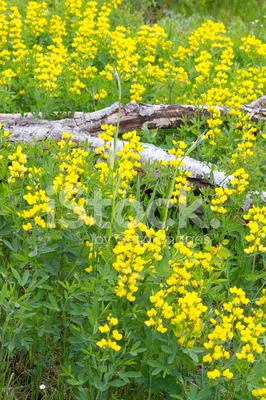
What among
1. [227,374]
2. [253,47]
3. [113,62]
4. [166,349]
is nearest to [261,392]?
[227,374]

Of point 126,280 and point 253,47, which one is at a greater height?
point 126,280

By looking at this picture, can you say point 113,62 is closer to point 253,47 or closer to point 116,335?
point 253,47

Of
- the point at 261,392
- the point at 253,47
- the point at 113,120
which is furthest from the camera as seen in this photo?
the point at 253,47

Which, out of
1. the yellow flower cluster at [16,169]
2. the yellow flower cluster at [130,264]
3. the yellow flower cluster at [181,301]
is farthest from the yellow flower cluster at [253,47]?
the yellow flower cluster at [130,264]

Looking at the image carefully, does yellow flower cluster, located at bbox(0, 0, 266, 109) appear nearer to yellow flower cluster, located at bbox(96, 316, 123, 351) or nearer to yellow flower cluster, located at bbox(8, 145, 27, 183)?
yellow flower cluster, located at bbox(8, 145, 27, 183)

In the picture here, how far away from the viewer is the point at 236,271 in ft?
11.8

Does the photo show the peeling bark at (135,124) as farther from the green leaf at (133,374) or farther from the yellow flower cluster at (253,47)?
the green leaf at (133,374)

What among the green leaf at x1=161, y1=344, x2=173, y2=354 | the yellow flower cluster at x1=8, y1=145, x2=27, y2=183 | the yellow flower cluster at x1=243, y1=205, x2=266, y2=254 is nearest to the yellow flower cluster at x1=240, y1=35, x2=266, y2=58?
the yellow flower cluster at x1=243, y1=205, x2=266, y2=254

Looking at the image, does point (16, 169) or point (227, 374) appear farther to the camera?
point (16, 169)

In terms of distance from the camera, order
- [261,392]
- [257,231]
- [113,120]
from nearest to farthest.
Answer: [261,392] → [257,231] → [113,120]

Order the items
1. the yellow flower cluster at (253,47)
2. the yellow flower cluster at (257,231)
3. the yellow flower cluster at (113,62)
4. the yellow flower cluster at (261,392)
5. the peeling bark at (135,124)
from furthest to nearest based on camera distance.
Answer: the yellow flower cluster at (253,47)
the yellow flower cluster at (113,62)
the peeling bark at (135,124)
the yellow flower cluster at (257,231)
the yellow flower cluster at (261,392)

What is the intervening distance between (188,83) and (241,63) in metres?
1.33

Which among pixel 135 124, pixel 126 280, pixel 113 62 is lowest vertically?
pixel 113 62

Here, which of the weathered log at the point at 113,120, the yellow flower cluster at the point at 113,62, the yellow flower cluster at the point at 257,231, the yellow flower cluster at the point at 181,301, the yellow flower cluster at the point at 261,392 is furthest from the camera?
the yellow flower cluster at the point at 113,62
